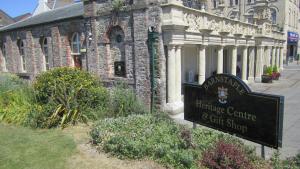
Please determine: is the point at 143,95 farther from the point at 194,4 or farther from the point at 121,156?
the point at 194,4

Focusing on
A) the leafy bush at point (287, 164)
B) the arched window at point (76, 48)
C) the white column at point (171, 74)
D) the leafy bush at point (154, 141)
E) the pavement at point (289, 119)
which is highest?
the arched window at point (76, 48)

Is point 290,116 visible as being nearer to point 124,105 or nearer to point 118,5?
point 124,105

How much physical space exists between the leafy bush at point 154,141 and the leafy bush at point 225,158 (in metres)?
0.30

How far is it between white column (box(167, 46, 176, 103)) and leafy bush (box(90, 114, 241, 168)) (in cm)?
345

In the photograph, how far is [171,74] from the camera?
10656 mm

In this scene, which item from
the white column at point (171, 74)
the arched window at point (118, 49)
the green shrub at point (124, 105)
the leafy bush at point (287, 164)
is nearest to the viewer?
the leafy bush at point (287, 164)

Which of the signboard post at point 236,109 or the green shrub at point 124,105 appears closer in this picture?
the signboard post at point 236,109

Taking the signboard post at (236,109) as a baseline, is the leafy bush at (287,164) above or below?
below

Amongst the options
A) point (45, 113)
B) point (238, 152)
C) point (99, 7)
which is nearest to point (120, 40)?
point (99, 7)

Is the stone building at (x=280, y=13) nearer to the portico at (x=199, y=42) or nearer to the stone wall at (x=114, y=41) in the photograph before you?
the portico at (x=199, y=42)

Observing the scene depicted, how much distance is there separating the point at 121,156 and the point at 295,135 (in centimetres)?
584

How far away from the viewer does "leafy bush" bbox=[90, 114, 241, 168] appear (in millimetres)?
5445

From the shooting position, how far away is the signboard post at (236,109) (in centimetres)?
501

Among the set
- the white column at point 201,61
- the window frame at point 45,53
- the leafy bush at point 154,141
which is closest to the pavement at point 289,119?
the leafy bush at point 154,141
